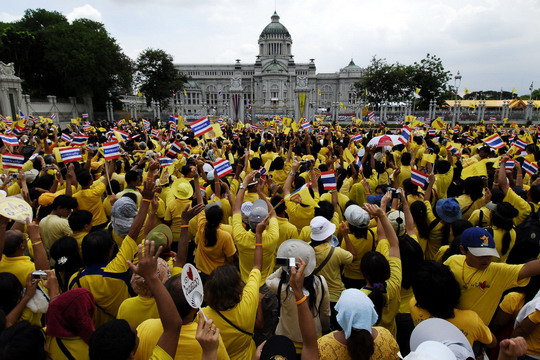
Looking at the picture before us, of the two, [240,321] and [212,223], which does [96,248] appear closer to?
[212,223]

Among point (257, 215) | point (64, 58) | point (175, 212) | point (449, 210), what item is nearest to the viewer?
point (257, 215)

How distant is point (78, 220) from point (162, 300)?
2689 millimetres

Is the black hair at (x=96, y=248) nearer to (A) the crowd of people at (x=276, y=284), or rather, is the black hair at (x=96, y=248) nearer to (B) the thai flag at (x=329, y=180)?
(A) the crowd of people at (x=276, y=284)

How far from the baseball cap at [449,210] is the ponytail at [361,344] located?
2.71m

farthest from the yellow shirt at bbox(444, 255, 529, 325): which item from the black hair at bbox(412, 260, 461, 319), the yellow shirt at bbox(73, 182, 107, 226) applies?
the yellow shirt at bbox(73, 182, 107, 226)

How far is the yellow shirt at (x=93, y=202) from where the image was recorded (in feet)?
17.7

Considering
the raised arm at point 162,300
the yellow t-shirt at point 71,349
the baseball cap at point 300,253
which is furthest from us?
the baseball cap at point 300,253

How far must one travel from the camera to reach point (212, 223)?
12.4 feet

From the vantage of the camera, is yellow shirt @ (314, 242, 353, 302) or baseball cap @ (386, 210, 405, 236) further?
baseball cap @ (386, 210, 405, 236)

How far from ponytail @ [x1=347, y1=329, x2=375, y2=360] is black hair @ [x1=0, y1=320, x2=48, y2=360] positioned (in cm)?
185

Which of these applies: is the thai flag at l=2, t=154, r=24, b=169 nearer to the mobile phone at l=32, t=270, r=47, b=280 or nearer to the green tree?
the mobile phone at l=32, t=270, r=47, b=280

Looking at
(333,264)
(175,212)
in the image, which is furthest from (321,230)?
(175,212)

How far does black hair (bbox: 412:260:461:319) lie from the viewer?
2.55 metres

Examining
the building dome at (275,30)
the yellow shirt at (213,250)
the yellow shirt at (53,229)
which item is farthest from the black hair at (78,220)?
the building dome at (275,30)
